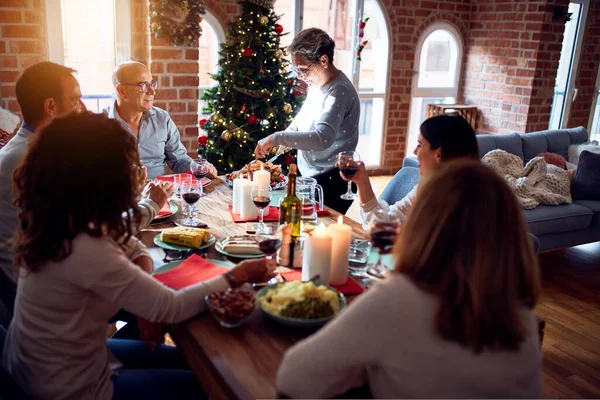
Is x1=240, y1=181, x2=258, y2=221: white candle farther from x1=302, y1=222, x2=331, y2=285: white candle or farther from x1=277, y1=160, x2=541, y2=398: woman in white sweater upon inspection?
x1=277, y1=160, x2=541, y2=398: woman in white sweater

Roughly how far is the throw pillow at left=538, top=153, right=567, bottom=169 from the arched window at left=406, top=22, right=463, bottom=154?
220 cm

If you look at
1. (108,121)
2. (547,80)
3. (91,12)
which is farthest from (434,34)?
(108,121)

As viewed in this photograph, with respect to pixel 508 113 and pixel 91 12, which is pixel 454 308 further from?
pixel 91 12

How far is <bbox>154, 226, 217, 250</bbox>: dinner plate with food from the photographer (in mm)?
1716

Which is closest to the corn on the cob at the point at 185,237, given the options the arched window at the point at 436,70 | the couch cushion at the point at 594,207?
the couch cushion at the point at 594,207

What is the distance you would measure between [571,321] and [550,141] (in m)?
2.02

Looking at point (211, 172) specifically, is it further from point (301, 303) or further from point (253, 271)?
point (301, 303)

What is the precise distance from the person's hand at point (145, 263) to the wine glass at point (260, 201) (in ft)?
1.56

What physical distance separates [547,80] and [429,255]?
5.46m

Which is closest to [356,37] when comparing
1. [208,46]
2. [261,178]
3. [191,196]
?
[208,46]

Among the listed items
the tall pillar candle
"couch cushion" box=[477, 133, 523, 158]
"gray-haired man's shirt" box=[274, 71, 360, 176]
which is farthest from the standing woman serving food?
"couch cushion" box=[477, 133, 523, 158]

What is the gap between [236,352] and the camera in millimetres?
1165

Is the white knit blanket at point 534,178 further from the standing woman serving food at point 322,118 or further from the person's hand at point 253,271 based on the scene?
the person's hand at point 253,271

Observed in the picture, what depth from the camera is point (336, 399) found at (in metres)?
1.04
